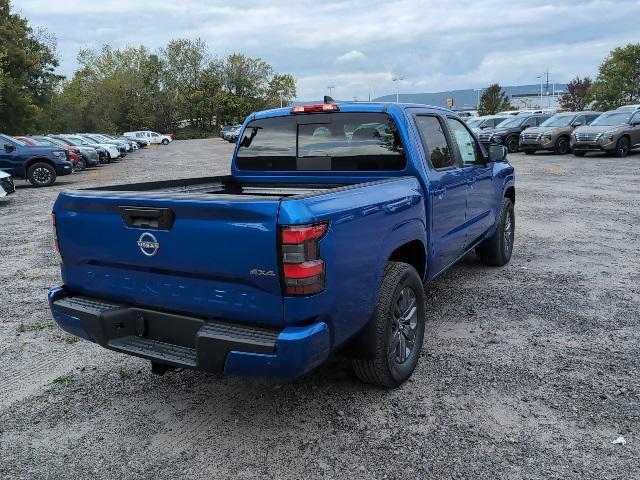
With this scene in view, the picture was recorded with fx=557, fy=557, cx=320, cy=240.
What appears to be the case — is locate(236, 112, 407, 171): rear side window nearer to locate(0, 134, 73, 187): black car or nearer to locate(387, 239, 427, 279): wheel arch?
locate(387, 239, 427, 279): wheel arch

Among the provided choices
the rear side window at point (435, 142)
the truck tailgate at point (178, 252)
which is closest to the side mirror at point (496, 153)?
the rear side window at point (435, 142)

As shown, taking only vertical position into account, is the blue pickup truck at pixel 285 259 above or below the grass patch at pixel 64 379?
above

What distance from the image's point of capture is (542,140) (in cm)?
2350

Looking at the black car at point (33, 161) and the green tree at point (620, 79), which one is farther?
the green tree at point (620, 79)

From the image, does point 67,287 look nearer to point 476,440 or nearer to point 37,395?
point 37,395

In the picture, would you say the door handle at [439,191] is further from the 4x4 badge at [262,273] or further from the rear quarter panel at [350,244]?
the 4x4 badge at [262,273]

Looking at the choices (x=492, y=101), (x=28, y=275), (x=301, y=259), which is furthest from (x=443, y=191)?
(x=492, y=101)

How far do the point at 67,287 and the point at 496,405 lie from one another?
2905 mm

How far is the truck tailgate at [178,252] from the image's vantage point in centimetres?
283


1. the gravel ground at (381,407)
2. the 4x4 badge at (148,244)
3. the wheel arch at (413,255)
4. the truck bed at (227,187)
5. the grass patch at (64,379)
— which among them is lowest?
the gravel ground at (381,407)

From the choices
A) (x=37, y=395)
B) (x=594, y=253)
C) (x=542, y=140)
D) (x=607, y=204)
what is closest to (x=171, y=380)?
(x=37, y=395)

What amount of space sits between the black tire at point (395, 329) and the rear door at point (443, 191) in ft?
2.05

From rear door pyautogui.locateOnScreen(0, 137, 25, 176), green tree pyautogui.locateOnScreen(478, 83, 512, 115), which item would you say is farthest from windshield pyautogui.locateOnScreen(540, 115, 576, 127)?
green tree pyautogui.locateOnScreen(478, 83, 512, 115)

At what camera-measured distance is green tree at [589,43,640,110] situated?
44781 mm
